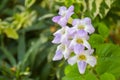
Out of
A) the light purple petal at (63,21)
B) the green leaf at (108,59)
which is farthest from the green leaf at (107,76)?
the light purple petal at (63,21)

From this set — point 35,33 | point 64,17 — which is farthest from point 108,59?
point 35,33

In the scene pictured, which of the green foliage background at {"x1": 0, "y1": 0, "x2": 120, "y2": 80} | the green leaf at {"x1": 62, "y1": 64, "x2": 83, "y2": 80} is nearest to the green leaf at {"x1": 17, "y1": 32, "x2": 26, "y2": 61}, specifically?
the green foliage background at {"x1": 0, "y1": 0, "x2": 120, "y2": 80}

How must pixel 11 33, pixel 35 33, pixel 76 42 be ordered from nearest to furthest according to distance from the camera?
pixel 76 42, pixel 11 33, pixel 35 33

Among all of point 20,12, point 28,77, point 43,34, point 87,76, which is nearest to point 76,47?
point 87,76

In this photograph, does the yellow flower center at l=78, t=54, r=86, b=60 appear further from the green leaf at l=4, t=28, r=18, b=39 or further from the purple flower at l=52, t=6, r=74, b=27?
the green leaf at l=4, t=28, r=18, b=39

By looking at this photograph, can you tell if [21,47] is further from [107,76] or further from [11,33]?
[107,76]

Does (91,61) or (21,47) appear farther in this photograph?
(21,47)

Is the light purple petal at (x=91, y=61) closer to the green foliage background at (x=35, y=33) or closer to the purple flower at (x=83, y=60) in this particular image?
the purple flower at (x=83, y=60)

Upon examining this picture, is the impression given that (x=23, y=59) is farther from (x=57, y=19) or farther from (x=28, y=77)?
(x=57, y=19)
